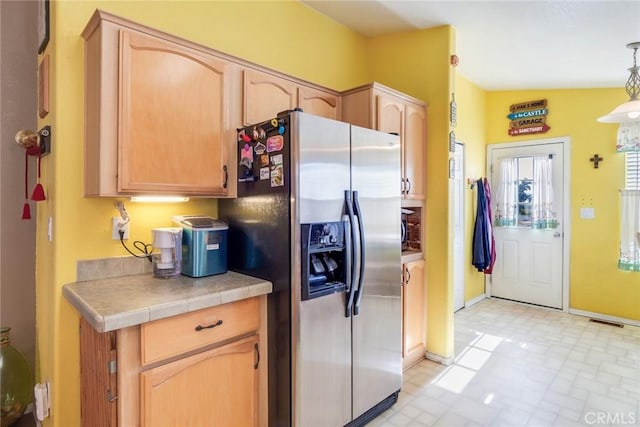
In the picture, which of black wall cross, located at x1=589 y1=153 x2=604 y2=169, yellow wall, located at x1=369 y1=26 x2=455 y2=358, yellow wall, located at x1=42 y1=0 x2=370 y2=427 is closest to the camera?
yellow wall, located at x1=42 y1=0 x2=370 y2=427

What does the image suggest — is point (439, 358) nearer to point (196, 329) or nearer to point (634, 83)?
point (196, 329)

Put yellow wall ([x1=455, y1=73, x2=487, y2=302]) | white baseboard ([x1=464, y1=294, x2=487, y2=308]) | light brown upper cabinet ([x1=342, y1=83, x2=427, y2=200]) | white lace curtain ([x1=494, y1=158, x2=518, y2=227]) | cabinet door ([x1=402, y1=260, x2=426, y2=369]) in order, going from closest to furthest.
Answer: light brown upper cabinet ([x1=342, y1=83, x2=427, y2=200]) → cabinet door ([x1=402, y1=260, x2=426, y2=369]) → yellow wall ([x1=455, y1=73, x2=487, y2=302]) → white baseboard ([x1=464, y1=294, x2=487, y2=308]) → white lace curtain ([x1=494, y1=158, x2=518, y2=227])

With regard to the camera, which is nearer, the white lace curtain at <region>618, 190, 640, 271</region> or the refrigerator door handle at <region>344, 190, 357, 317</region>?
the refrigerator door handle at <region>344, 190, 357, 317</region>

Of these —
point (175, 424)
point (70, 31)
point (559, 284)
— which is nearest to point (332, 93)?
point (70, 31)

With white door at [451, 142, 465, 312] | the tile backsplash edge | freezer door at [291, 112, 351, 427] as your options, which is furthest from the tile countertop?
white door at [451, 142, 465, 312]

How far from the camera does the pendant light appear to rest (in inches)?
104

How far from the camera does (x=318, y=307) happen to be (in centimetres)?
179

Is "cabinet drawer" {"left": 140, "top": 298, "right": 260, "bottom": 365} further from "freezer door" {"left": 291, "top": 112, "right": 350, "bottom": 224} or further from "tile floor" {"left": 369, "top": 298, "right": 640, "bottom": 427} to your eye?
"tile floor" {"left": 369, "top": 298, "right": 640, "bottom": 427}

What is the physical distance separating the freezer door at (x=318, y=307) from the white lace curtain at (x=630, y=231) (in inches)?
139

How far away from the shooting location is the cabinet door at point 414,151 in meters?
2.74

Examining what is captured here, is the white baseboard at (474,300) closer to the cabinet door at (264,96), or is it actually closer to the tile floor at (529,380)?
the tile floor at (529,380)

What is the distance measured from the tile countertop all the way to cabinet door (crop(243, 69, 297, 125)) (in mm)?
943

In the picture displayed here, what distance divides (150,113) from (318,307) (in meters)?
1.26

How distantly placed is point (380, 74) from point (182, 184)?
2.26 metres
